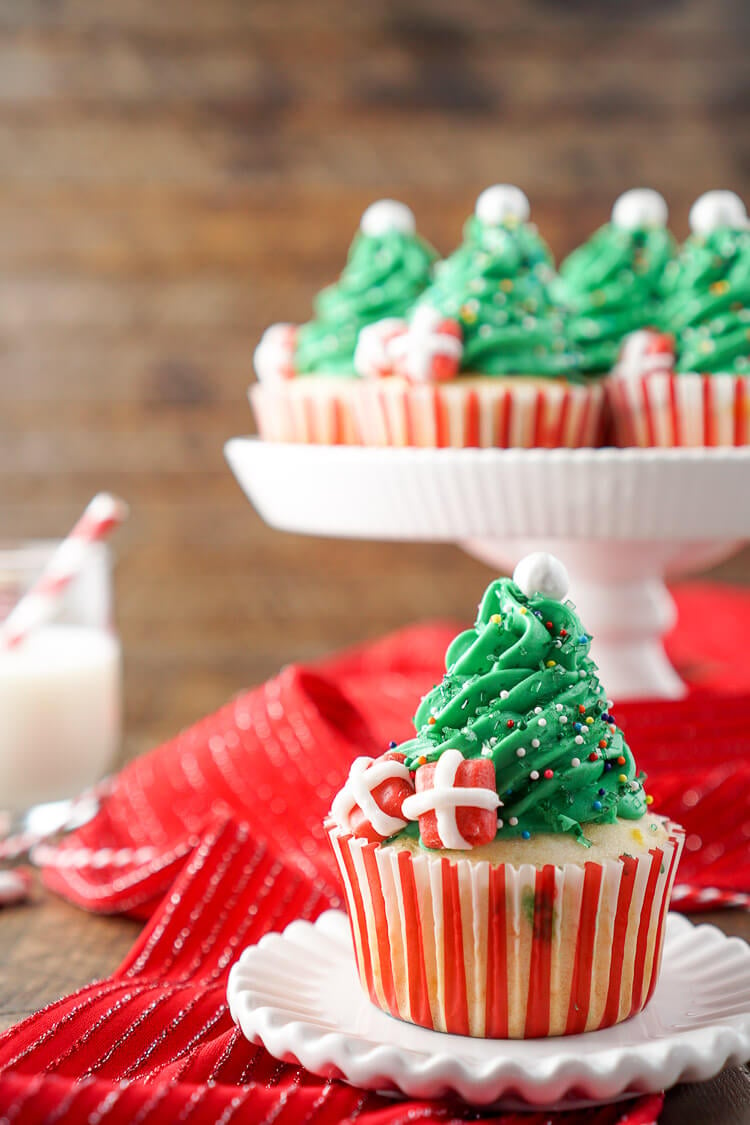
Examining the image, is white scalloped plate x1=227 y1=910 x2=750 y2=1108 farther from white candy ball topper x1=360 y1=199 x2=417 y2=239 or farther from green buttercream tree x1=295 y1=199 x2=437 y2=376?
white candy ball topper x1=360 y1=199 x2=417 y2=239

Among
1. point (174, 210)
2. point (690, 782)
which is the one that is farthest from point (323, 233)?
point (690, 782)

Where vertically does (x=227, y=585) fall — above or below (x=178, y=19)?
below

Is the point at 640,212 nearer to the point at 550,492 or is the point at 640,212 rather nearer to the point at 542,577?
the point at 550,492

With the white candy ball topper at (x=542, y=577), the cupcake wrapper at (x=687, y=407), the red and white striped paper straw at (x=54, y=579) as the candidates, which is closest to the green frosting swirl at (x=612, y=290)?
the cupcake wrapper at (x=687, y=407)

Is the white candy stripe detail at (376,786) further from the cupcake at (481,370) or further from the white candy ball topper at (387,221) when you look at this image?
the white candy ball topper at (387,221)

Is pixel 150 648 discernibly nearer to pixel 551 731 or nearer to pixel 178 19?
pixel 178 19
